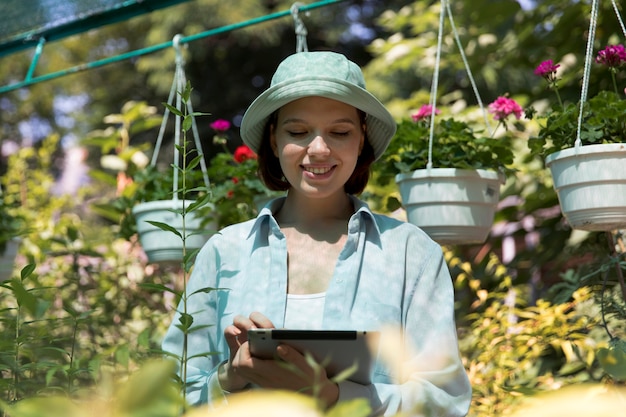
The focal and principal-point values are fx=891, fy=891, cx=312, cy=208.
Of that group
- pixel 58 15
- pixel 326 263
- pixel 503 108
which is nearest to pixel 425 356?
pixel 326 263

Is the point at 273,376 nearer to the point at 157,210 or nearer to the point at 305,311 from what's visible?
the point at 305,311

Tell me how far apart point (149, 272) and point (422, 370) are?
2.74 m

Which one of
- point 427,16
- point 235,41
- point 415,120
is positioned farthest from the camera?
point 235,41

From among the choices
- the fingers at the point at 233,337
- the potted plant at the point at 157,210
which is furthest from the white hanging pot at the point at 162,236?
the fingers at the point at 233,337

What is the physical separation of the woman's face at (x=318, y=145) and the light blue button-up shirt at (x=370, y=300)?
0.09 meters

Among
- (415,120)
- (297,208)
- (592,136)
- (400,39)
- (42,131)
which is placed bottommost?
(297,208)

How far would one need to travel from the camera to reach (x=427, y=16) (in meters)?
4.53

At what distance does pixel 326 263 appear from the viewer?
154 centimetres

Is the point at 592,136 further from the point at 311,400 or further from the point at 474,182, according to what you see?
the point at 311,400

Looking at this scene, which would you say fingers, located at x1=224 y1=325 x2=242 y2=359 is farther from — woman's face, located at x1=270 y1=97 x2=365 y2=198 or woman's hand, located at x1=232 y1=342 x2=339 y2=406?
woman's face, located at x1=270 y1=97 x2=365 y2=198

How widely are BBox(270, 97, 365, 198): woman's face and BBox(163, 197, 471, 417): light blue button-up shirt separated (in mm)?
88

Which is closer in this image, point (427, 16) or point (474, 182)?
point (474, 182)

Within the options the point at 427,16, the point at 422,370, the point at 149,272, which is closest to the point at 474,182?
the point at 422,370

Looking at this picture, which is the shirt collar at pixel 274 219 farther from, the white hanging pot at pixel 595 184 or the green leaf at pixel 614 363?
the green leaf at pixel 614 363
